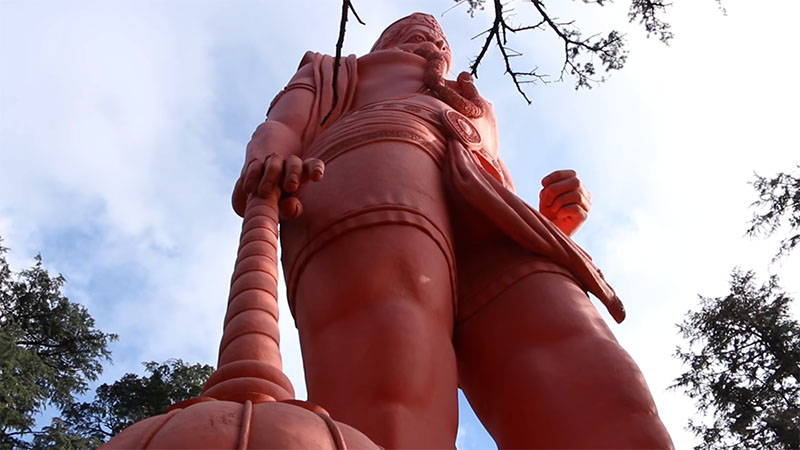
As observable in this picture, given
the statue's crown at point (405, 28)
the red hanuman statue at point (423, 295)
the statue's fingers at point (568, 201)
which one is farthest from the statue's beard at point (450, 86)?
the statue's fingers at point (568, 201)

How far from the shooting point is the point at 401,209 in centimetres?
323

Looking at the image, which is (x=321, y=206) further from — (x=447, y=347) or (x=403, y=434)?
(x=403, y=434)

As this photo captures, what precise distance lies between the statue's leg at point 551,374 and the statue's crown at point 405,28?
2.72m

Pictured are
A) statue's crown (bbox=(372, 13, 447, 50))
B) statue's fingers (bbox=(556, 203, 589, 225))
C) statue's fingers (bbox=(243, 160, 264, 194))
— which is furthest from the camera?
statue's crown (bbox=(372, 13, 447, 50))

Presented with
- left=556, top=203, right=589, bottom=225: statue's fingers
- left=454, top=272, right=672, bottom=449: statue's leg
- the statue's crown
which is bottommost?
A: left=454, top=272, right=672, bottom=449: statue's leg

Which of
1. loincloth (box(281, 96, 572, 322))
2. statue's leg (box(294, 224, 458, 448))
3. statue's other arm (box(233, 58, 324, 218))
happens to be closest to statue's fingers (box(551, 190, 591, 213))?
loincloth (box(281, 96, 572, 322))

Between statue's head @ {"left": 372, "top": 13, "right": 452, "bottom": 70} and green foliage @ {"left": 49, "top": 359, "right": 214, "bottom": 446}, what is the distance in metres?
6.93

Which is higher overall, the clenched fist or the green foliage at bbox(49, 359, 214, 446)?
the green foliage at bbox(49, 359, 214, 446)

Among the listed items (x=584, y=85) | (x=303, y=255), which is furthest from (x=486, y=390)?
(x=584, y=85)

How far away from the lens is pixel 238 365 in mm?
2061

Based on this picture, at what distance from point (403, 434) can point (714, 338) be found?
9232mm

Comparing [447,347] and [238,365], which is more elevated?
[447,347]

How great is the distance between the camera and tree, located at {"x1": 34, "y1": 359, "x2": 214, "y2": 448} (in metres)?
11.0

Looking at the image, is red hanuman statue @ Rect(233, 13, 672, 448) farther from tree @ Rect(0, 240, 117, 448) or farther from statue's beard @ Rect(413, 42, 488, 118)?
tree @ Rect(0, 240, 117, 448)
